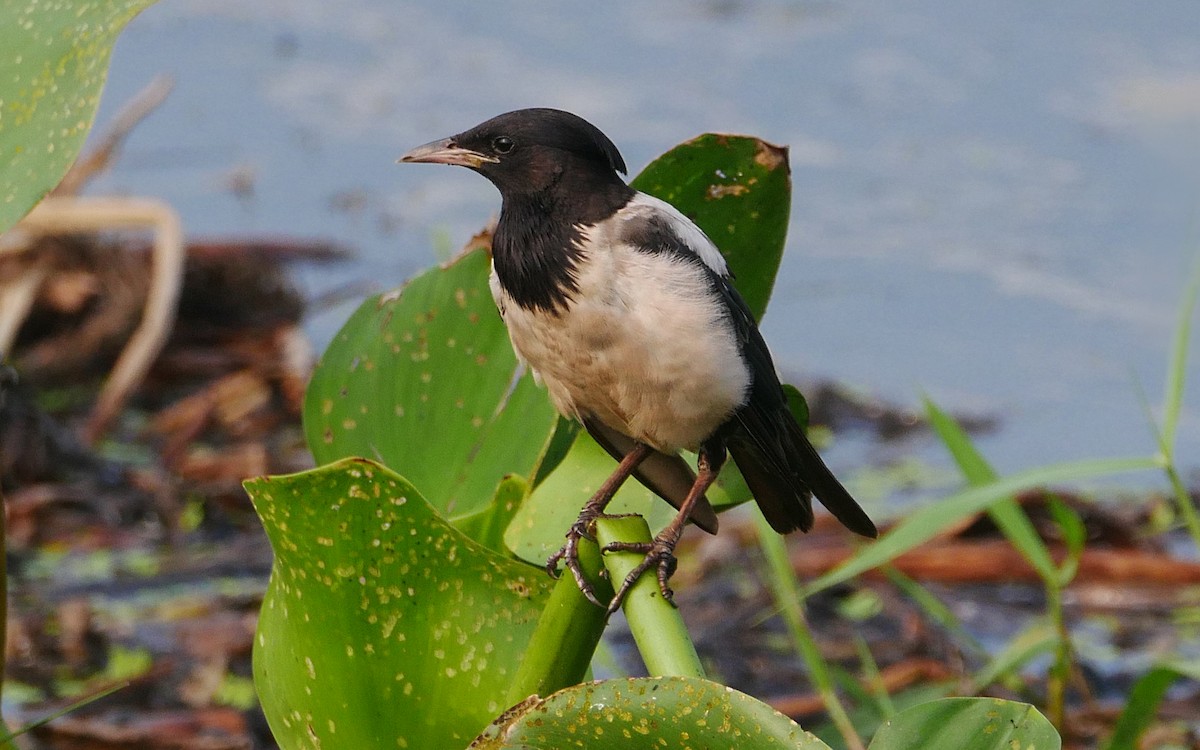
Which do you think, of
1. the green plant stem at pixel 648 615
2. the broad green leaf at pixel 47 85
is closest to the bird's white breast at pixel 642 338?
the green plant stem at pixel 648 615

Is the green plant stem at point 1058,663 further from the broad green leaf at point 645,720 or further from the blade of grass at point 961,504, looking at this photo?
the broad green leaf at point 645,720

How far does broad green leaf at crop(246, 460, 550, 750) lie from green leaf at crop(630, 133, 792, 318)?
0.51 metres

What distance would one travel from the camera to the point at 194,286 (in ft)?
17.6

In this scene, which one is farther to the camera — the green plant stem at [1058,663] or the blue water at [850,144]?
Result: the blue water at [850,144]

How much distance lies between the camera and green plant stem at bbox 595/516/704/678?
1.40 metres

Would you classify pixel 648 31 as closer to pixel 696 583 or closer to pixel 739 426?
pixel 696 583

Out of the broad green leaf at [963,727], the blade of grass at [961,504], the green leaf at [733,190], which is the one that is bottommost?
the blade of grass at [961,504]

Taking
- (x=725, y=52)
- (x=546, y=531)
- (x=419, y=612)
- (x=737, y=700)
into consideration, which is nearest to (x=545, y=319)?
(x=546, y=531)

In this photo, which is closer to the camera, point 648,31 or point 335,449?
point 335,449

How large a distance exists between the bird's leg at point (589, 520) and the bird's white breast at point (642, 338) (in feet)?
0.24

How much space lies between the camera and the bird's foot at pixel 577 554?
1483 millimetres

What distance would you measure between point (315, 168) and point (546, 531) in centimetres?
509

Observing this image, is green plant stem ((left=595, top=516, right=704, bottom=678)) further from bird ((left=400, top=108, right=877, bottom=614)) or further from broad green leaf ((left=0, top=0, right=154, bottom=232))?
broad green leaf ((left=0, top=0, right=154, bottom=232))

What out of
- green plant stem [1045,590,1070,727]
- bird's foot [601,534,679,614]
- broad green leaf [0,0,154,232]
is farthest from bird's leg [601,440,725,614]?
green plant stem [1045,590,1070,727]
